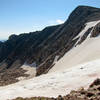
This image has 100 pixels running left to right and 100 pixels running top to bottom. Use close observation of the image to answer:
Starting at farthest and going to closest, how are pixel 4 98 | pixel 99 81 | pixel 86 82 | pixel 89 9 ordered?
pixel 89 9 → pixel 86 82 → pixel 4 98 → pixel 99 81

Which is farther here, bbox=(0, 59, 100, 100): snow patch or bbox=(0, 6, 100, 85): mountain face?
bbox=(0, 6, 100, 85): mountain face

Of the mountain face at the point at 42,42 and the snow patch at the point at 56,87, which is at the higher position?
the mountain face at the point at 42,42

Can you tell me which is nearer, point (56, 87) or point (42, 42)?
point (56, 87)

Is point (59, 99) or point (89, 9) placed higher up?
point (89, 9)

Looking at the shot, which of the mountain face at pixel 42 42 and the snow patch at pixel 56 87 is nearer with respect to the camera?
the snow patch at pixel 56 87

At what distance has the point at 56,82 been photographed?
62.2 feet

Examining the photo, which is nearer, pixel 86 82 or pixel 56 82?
pixel 86 82

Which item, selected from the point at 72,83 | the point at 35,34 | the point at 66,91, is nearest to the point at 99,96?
the point at 66,91

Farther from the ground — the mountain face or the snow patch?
the mountain face

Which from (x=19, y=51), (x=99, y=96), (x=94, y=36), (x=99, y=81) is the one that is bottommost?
(x=99, y=96)

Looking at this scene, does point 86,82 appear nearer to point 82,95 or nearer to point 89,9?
point 82,95

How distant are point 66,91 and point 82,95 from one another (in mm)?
3116

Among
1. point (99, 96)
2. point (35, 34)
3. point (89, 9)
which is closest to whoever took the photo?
point (99, 96)

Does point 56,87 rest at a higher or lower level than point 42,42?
lower
